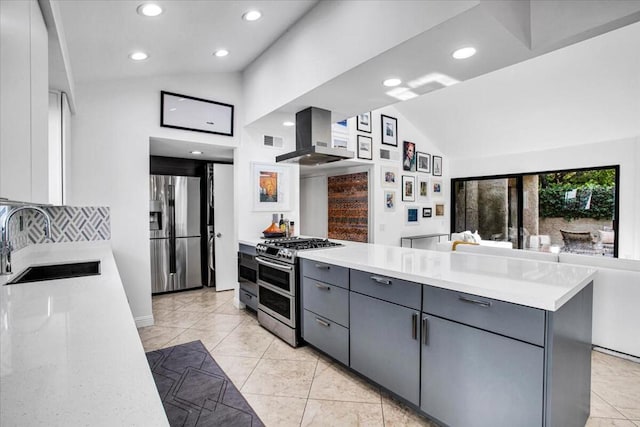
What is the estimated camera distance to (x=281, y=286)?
3.05 meters

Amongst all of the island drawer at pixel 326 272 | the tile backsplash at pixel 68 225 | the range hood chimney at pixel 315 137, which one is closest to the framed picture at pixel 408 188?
the range hood chimney at pixel 315 137

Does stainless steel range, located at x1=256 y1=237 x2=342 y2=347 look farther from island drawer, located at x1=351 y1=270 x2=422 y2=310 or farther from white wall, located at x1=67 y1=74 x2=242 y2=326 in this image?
white wall, located at x1=67 y1=74 x2=242 y2=326

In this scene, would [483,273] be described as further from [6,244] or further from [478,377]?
[6,244]

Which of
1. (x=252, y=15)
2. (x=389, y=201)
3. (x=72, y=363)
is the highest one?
(x=252, y=15)

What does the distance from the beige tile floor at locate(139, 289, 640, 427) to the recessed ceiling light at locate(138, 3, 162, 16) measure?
8.56 feet

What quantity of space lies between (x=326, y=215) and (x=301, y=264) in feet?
11.3

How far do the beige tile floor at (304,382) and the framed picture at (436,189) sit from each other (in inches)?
163

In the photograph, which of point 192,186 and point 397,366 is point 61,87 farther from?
point 397,366

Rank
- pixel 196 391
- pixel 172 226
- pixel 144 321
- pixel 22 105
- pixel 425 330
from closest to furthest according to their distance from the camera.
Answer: pixel 22 105
pixel 425 330
pixel 196 391
pixel 144 321
pixel 172 226

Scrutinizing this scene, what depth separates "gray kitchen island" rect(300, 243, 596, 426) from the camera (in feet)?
4.64

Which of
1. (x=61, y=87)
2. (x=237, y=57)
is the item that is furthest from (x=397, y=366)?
(x=237, y=57)

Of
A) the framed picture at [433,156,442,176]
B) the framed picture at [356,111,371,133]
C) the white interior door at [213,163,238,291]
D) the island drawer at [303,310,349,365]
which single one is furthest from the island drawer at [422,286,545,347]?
the framed picture at [433,156,442,176]

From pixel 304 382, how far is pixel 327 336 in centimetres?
37

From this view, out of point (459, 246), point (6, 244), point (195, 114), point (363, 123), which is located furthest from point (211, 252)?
point (459, 246)
